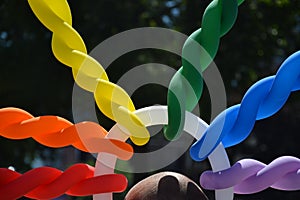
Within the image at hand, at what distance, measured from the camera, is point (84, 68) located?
1.40 metres

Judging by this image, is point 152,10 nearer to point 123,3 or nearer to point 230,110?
point 123,3

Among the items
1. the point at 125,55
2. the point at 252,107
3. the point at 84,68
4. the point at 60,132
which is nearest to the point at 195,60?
the point at 252,107

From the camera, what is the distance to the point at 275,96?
134 cm

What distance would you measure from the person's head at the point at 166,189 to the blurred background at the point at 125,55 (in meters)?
2.94

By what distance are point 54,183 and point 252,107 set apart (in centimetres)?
53

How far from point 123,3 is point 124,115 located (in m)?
3.69

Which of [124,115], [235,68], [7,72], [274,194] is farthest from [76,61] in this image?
[274,194]

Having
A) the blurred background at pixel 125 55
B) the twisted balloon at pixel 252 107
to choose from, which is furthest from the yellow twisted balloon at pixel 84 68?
the blurred background at pixel 125 55

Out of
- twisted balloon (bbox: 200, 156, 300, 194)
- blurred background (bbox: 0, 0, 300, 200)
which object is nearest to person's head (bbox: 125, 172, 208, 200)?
twisted balloon (bbox: 200, 156, 300, 194)

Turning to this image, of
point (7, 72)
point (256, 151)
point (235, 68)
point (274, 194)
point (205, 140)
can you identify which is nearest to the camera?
point (205, 140)

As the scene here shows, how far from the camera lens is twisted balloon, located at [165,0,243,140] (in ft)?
4.42

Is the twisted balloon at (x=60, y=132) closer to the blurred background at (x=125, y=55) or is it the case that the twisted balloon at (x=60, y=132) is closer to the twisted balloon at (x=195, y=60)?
the twisted balloon at (x=195, y=60)

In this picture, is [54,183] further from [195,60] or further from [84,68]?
[195,60]

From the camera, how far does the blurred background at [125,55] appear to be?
453 cm
